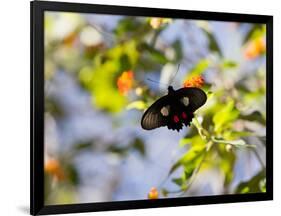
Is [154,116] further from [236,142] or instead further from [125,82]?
[236,142]

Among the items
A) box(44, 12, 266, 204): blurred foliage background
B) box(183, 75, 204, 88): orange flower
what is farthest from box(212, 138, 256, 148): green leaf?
box(183, 75, 204, 88): orange flower

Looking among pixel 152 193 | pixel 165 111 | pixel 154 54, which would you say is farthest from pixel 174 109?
pixel 152 193

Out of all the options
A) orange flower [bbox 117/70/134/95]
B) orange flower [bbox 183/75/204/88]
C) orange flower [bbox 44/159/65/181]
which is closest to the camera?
orange flower [bbox 44/159/65/181]

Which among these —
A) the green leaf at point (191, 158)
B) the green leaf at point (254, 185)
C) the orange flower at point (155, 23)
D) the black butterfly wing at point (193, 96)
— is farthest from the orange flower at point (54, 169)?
the green leaf at point (254, 185)

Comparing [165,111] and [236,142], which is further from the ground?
[165,111]

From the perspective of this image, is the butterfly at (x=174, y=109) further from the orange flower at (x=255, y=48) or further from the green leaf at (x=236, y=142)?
the orange flower at (x=255, y=48)

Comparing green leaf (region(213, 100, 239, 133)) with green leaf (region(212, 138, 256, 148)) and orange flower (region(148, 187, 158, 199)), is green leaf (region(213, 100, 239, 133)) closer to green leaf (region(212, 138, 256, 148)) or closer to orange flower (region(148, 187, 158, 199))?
green leaf (region(212, 138, 256, 148))
